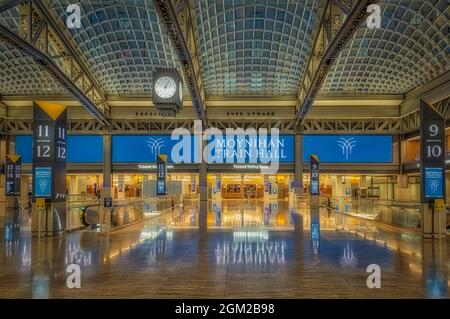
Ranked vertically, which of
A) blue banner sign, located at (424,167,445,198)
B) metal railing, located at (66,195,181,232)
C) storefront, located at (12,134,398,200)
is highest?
storefront, located at (12,134,398,200)

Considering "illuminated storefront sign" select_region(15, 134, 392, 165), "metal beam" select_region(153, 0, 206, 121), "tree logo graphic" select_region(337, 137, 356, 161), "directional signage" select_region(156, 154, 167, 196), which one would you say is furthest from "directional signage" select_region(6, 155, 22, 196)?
"tree logo graphic" select_region(337, 137, 356, 161)

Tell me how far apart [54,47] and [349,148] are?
117 ft

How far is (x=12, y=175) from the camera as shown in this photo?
31.2 metres

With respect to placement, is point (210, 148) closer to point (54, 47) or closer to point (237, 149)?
point (237, 149)

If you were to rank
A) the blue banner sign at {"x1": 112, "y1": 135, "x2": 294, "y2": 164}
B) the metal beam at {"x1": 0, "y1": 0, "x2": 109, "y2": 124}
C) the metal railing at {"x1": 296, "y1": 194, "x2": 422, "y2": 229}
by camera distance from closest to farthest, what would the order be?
the metal railing at {"x1": 296, "y1": 194, "x2": 422, "y2": 229} → the metal beam at {"x1": 0, "y1": 0, "x2": 109, "y2": 124} → the blue banner sign at {"x1": 112, "y1": 135, "x2": 294, "y2": 164}

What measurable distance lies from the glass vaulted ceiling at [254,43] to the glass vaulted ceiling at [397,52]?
15.9ft

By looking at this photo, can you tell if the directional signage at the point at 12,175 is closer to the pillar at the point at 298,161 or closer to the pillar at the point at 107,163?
the pillar at the point at 107,163

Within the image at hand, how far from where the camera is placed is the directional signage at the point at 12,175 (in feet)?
102

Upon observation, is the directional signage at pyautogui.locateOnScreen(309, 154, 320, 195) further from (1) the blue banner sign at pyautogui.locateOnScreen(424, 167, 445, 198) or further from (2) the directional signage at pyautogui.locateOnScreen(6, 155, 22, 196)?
(2) the directional signage at pyautogui.locateOnScreen(6, 155, 22, 196)

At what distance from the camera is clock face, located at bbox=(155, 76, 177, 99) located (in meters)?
23.9

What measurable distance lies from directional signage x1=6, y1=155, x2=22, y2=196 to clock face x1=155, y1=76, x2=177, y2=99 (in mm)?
16024

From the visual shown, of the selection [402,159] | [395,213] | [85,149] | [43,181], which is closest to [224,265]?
[43,181]

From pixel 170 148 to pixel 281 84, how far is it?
16.3 meters
